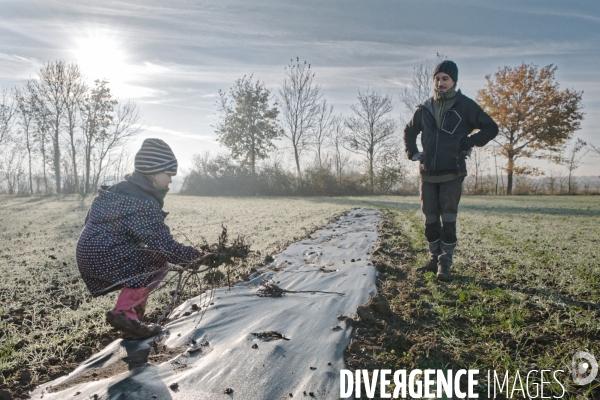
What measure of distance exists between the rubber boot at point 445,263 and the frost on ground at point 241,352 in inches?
31.7

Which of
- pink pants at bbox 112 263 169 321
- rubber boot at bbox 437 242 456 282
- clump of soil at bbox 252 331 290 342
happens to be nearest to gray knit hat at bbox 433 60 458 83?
rubber boot at bbox 437 242 456 282

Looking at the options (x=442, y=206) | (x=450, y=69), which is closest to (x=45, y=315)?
(x=442, y=206)

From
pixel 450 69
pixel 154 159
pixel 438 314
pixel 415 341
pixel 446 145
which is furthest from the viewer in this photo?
pixel 446 145

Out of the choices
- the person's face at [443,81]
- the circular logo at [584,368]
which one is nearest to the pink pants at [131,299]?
the circular logo at [584,368]

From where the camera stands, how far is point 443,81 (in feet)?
13.1

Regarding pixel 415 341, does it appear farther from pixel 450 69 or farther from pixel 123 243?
pixel 450 69

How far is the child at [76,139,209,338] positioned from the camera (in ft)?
8.39

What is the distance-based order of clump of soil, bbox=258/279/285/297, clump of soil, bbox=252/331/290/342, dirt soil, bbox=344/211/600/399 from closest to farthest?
1. dirt soil, bbox=344/211/600/399
2. clump of soil, bbox=252/331/290/342
3. clump of soil, bbox=258/279/285/297

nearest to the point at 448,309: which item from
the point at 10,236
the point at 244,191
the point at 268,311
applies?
the point at 268,311

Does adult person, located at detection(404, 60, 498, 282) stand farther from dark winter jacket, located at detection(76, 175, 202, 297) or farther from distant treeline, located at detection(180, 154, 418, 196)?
distant treeline, located at detection(180, 154, 418, 196)

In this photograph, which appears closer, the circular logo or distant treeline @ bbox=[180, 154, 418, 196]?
the circular logo

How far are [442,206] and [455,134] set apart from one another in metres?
0.79

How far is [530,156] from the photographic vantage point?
91.4ft

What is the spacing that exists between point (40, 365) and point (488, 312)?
124 inches
